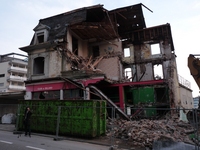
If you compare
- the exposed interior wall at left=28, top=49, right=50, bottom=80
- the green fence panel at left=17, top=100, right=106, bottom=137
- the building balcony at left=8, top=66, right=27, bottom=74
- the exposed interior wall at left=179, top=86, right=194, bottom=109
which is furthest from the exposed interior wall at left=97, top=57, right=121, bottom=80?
the building balcony at left=8, top=66, right=27, bottom=74

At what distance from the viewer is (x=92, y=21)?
21844 mm

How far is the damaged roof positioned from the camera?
767 inches

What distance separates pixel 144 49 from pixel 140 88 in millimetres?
7228

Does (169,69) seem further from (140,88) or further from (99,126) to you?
(99,126)

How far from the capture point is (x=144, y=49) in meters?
23.8

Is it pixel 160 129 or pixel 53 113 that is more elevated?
pixel 53 113

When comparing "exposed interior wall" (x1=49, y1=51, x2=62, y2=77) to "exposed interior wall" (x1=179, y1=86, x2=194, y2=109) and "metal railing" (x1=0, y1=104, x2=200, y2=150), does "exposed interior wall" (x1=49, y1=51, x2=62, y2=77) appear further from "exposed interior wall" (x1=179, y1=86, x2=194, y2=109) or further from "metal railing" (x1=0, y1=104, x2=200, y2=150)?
"exposed interior wall" (x1=179, y1=86, x2=194, y2=109)

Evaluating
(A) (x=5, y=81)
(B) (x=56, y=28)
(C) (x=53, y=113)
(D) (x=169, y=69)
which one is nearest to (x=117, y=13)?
(B) (x=56, y=28)

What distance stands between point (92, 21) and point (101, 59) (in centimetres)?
489

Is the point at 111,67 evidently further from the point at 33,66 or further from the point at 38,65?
the point at 33,66

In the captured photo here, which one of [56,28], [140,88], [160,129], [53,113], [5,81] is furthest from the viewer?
[5,81]

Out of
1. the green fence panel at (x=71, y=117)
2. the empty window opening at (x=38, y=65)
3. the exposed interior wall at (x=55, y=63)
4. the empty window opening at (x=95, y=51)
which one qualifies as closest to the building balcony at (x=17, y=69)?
the empty window opening at (x=38, y=65)

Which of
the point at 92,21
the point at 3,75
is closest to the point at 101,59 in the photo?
the point at 92,21

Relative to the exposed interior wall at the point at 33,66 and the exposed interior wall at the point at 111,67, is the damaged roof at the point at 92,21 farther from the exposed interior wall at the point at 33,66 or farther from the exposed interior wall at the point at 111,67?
the exposed interior wall at the point at 111,67
